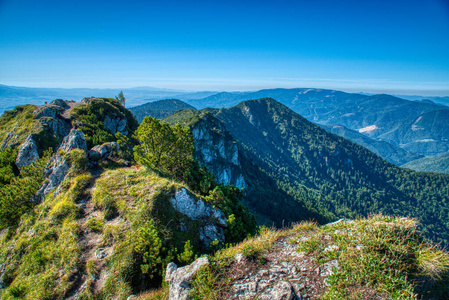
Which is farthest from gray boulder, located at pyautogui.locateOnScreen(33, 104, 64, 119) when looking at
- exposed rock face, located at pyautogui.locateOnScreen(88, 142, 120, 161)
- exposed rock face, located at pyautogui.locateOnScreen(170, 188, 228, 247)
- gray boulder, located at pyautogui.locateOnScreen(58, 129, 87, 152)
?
exposed rock face, located at pyautogui.locateOnScreen(170, 188, 228, 247)

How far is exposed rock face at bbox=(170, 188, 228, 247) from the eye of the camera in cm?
1412

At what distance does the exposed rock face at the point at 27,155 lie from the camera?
26739 millimetres

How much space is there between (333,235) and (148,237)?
1008cm

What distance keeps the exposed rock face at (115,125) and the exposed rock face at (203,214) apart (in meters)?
33.5

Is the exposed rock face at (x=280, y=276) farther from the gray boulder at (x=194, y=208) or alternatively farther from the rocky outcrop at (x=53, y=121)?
the rocky outcrop at (x=53, y=121)

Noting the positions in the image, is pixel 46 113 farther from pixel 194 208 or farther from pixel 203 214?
pixel 203 214

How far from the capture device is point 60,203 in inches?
615

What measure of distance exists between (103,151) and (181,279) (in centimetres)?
1783

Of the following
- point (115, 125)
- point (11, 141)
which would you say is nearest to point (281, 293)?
point (115, 125)

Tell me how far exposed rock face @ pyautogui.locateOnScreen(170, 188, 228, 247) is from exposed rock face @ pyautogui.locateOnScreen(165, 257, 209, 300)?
465 centimetres

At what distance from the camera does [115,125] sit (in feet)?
140

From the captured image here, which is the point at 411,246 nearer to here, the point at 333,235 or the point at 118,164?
the point at 333,235

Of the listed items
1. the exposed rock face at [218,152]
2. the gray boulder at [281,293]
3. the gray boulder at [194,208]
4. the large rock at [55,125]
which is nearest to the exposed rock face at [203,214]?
the gray boulder at [194,208]

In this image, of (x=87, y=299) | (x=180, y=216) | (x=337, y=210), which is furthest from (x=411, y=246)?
(x=337, y=210)
